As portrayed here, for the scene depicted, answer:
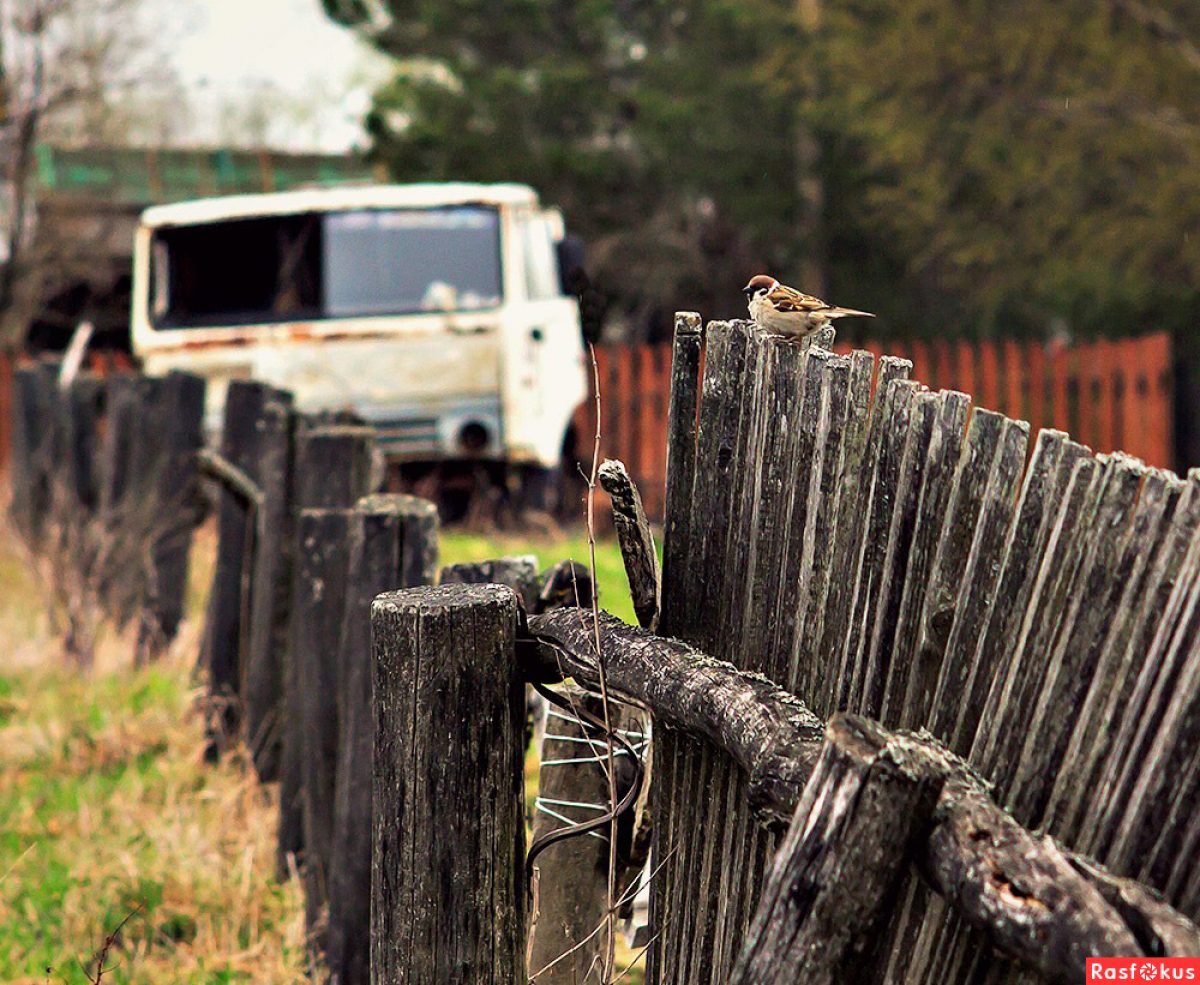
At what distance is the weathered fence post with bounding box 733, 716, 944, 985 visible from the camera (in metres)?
1.66

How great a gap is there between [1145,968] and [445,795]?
119 cm

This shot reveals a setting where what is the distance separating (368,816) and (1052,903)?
2268 millimetres

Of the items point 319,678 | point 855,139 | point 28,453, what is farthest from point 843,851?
point 855,139

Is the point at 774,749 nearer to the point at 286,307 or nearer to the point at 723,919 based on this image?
the point at 723,919

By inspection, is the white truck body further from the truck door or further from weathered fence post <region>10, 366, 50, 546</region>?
weathered fence post <region>10, 366, 50, 546</region>

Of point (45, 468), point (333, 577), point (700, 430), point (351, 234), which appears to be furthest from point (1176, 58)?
point (700, 430)

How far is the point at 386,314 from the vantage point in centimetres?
1046

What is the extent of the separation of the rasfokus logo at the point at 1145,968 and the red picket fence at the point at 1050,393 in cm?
1264

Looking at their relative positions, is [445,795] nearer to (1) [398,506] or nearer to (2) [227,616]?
(1) [398,506]

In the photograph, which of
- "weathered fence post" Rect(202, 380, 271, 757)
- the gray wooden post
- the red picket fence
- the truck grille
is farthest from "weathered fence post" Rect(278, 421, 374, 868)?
the red picket fence

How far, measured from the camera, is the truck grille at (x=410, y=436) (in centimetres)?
1037

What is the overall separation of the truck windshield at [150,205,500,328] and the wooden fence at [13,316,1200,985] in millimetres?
7010

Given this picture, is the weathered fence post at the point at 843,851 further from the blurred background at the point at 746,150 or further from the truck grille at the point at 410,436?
the blurred background at the point at 746,150

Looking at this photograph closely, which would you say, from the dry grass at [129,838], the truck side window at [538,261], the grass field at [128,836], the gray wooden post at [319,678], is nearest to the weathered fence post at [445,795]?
the grass field at [128,836]
